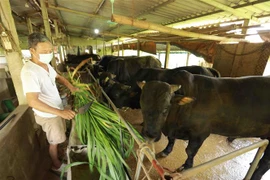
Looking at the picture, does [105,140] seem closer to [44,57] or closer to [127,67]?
[44,57]

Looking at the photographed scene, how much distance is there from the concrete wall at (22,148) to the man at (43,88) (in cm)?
35

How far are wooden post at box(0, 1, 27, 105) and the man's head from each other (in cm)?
72

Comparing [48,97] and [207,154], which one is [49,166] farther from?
[207,154]

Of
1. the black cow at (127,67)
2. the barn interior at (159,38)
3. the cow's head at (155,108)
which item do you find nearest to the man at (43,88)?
the barn interior at (159,38)

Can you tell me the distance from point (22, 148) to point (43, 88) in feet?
3.36

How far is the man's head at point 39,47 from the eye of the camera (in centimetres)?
170

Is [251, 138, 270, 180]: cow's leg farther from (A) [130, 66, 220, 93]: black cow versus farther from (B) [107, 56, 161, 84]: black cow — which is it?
(B) [107, 56, 161, 84]: black cow

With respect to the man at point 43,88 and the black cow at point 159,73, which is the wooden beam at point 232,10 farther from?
the man at point 43,88

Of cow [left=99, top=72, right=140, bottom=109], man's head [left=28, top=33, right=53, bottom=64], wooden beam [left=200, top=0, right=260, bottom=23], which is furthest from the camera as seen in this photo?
wooden beam [left=200, top=0, right=260, bottom=23]

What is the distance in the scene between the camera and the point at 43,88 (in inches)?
72.7

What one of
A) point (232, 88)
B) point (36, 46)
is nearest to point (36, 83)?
point (36, 46)

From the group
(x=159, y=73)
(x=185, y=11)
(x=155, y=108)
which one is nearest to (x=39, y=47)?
(x=155, y=108)

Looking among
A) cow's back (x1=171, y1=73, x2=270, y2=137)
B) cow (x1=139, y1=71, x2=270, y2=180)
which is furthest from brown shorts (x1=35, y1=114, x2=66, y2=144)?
cow's back (x1=171, y1=73, x2=270, y2=137)

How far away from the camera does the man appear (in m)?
1.56
